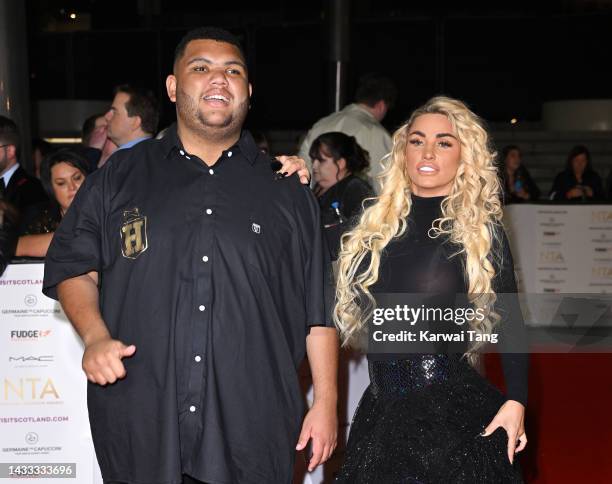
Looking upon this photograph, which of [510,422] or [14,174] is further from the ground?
[14,174]

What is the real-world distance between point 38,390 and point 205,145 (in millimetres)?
1516

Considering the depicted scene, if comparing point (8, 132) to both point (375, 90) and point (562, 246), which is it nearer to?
point (375, 90)

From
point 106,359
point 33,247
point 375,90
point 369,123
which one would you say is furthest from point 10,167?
point 106,359

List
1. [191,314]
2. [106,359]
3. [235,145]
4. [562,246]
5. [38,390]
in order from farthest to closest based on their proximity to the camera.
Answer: [562,246] → [38,390] → [235,145] → [191,314] → [106,359]

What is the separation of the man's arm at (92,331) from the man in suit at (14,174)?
9.40 feet

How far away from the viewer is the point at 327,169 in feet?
21.1

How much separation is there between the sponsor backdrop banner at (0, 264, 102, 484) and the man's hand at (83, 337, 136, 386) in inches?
53.0

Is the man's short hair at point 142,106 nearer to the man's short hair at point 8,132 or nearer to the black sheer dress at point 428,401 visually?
the man's short hair at point 8,132

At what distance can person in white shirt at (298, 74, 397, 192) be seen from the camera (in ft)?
24.6

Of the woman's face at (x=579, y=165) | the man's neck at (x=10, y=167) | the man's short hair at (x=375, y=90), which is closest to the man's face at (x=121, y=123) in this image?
the man's neck at (x=10, y=167)

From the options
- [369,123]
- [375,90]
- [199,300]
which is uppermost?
[375,90]

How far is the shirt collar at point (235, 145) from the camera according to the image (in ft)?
10.1

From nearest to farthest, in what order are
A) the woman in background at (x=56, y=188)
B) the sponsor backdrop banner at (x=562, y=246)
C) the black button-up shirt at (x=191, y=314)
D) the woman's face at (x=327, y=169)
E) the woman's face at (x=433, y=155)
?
the black button-up shirt at (x=191, y=314)
the woman's face at (x=433, y=155)
the woman in background at (x=56, y=188)
the woman's face at (x=327, y=169)
the sponsor backdrop banner at (x=562, y=246)

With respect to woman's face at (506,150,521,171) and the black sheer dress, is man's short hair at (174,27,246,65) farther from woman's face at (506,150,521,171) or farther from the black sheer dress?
woman's face at (506,150,521,171)
